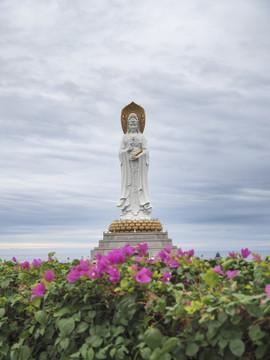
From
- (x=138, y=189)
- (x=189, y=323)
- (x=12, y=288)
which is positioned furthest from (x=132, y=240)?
(x=189, y=323)

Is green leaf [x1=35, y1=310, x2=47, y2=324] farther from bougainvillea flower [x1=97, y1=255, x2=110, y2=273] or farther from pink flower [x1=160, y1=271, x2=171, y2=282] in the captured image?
pink flower [x1=160, y1=271, x2=171, y2=282]

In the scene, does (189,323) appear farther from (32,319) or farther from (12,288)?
(12,288)

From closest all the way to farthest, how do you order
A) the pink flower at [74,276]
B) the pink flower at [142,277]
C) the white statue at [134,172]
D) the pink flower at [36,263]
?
the pink flower at [142,277] < the pink flower at [74,276] < the pink flower at [36,263] < the white statue at [134,172]

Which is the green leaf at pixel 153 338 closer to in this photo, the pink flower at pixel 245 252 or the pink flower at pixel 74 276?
the pink flower at pixel 74 276

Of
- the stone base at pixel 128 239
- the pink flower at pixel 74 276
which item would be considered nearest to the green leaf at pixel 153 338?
the pink flower at pixel 74 276

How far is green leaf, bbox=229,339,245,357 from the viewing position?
209 cm

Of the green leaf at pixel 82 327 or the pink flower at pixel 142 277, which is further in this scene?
the green leaf at pixel 82 327

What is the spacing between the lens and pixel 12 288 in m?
3.38

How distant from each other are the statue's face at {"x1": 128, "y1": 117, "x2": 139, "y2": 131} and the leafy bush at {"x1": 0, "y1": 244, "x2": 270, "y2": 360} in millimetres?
14992

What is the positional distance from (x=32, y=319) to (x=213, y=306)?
51.4 inches

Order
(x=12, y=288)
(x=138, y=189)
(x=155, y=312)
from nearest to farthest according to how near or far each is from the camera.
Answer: (x=155, y=312), (x=12, y=288), (x=138, y=189)

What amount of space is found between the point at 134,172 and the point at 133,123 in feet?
5.90

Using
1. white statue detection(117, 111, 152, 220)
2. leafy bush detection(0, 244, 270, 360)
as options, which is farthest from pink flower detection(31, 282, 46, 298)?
white statue detection(117, 111, 152, 220)

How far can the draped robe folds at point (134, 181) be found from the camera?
18.1m
